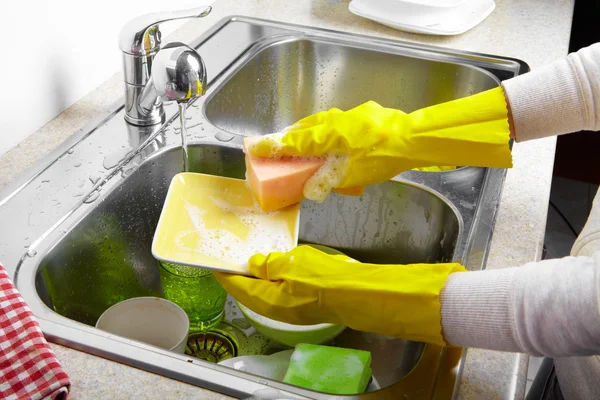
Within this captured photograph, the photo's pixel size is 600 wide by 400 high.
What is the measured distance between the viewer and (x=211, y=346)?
1054 millimetres

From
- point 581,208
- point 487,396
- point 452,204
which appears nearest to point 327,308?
point 487,396

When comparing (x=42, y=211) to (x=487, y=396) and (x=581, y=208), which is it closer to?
(x=487, y=396)

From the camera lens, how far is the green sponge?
871 mm

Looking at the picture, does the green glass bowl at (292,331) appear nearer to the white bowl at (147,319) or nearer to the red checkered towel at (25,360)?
the white bowl at (147,319)

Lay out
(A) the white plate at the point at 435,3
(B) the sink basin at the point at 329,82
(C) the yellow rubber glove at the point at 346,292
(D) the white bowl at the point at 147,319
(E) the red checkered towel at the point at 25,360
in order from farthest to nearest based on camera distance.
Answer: (A) the white plate at the point at 435,3 < (B) the sink basin at the point at 329,82 < (D) the white bowl at the point at 147,319 < (C) the yellow rubber glove at the point at 346,292 < (E) the red checkered towel at the point at 25,360

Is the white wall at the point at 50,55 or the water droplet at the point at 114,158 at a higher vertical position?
the white wall at the point at 50,55

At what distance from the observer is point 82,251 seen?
975 mm

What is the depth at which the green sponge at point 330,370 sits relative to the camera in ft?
2.86

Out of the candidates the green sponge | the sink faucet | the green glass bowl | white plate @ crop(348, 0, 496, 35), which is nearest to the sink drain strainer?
the green glass bowl

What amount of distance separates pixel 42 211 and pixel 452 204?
64cm

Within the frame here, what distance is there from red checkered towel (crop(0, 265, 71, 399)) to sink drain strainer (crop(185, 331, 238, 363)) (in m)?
0.35

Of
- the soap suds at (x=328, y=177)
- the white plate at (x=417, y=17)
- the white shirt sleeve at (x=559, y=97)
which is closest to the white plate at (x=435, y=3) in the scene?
the white plate at (x=417, y=17)

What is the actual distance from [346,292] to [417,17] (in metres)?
0.91

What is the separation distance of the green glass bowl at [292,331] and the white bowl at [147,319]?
0.18 metres
